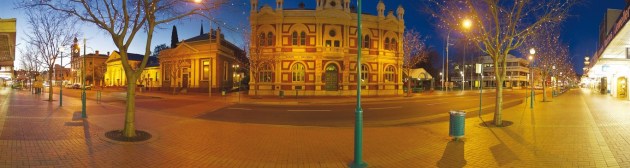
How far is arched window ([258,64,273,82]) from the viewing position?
3834 centimetres

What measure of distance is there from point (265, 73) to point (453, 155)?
32166 millimetres

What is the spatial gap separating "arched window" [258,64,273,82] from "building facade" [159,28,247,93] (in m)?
8.59

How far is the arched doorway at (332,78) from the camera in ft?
128

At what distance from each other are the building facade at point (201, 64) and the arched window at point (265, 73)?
28.2 feet

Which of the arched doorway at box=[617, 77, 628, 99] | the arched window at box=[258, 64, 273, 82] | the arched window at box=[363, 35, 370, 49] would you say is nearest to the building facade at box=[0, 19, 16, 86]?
the arched window at box=[258, 64, 273, 82]

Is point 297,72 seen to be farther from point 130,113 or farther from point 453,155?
point 453,155

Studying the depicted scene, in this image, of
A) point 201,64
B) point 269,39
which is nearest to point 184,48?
point 201,64

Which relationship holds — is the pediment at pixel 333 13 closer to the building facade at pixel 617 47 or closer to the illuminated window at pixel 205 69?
the illuminated window at pixel 205 69

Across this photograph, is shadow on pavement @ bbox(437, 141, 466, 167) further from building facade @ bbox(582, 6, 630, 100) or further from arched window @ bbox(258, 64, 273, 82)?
arched window @ bbox(258, 64, 273, 82)

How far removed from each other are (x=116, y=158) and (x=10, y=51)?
8.15 metres

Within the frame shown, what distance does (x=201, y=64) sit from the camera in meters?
49.4

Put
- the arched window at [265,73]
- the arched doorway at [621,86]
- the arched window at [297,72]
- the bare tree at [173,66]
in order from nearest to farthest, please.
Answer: the arched doorway at [621,86]
the arched window at [297,72]
the arched window at [265,73]
the bare tree at [173,66]

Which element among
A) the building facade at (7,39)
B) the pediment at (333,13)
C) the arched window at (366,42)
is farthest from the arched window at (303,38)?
the building facade at (7,39)

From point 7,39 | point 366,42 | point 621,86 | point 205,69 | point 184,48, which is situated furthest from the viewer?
point 184,48
